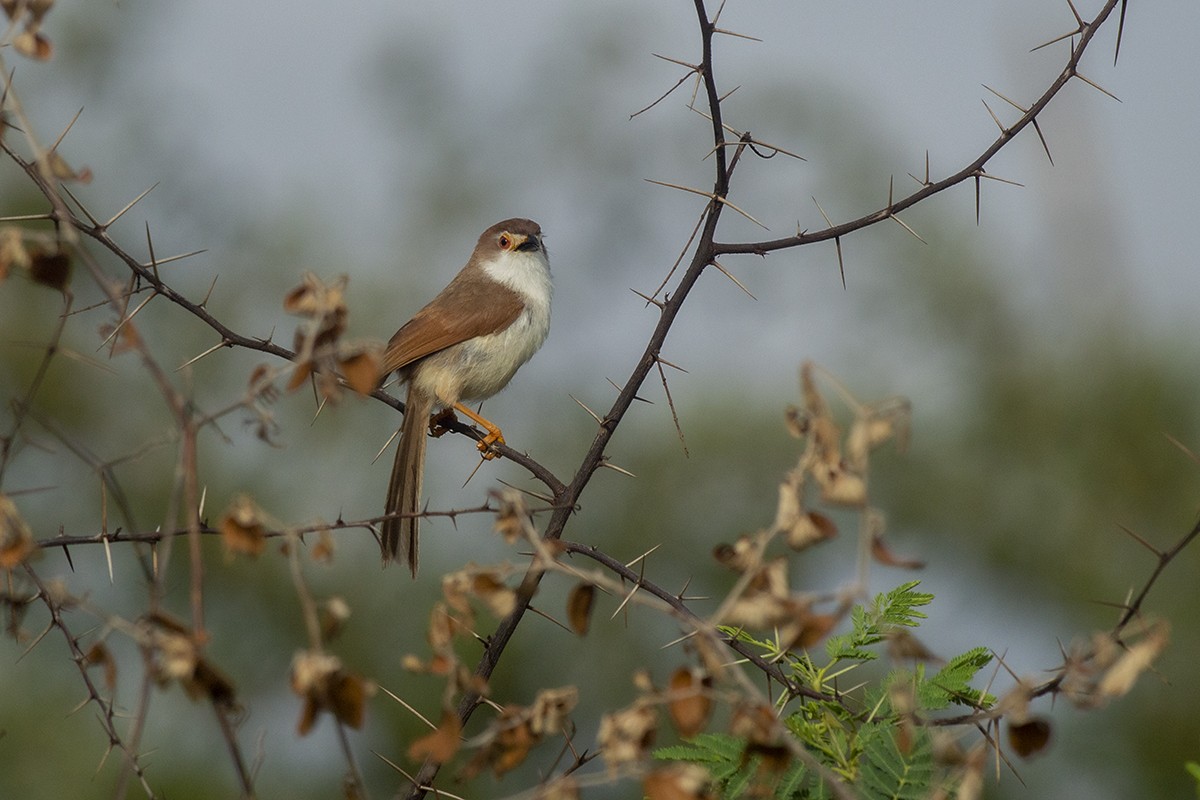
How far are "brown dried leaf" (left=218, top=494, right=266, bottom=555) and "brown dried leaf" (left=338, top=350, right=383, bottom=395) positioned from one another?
0.24m

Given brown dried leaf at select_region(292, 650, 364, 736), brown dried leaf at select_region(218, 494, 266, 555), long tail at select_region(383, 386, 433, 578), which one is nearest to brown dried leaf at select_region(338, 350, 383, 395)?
brown dried leaf at select_region(218, 494, 266, 555)

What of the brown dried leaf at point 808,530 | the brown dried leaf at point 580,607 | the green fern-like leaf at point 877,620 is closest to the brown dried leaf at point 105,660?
the brown dried leaf at point 580,607

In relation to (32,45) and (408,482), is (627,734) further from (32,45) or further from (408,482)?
(408,482)

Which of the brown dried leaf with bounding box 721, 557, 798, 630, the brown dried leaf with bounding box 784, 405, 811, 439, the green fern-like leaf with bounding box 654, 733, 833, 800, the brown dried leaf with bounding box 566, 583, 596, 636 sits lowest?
the green fern-like leaf with bounding box 654, 733, 833, 800

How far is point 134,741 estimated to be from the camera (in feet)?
5.86

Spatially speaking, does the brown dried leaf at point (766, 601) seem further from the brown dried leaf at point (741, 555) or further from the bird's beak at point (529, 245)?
the bird's beak at point (529, 245)

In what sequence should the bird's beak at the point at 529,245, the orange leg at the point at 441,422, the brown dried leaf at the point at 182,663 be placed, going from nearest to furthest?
1. the brown dried leaf at the point at 182,663
2. the orange leg at the point at 441,422
3. the bird's beak at the point at 529,245

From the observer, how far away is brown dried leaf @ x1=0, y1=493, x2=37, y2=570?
2.04 m

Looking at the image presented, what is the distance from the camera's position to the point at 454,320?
6.74 meters

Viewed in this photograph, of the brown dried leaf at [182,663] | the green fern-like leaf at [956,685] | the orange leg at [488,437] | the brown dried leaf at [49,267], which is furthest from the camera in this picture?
the orange leg at [488,437]

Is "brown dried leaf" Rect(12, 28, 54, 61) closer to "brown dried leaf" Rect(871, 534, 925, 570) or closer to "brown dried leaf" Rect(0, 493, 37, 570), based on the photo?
"brown dried leaf" Rect(0, 493, 37, 570)

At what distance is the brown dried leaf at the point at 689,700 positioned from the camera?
6.20ft

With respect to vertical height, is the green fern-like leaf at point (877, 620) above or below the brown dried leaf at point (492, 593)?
below

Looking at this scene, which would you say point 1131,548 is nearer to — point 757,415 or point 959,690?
point 757,415
